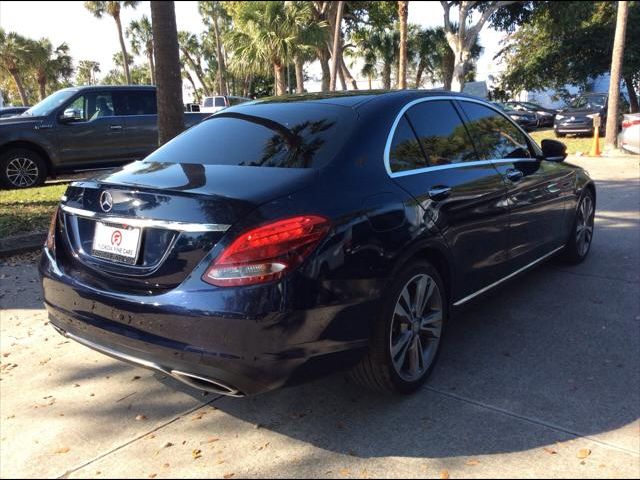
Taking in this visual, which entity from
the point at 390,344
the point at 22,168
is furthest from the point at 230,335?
the point at 22,168

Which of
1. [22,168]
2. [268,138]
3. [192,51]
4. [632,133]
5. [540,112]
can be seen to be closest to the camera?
[268,138]

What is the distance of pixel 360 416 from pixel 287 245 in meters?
1.10

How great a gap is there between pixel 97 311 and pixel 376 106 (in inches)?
74.2

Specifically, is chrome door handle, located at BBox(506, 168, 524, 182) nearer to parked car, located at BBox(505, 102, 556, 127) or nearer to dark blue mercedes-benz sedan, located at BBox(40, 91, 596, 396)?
dark blue mercedes-benz sedan, located at BBox(40, 91, 596, 396)

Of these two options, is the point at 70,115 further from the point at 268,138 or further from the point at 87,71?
the point at 87,71

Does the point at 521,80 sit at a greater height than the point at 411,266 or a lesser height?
greater

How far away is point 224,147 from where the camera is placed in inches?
135

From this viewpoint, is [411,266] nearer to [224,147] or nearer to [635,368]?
[224,147]

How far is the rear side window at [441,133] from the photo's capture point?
3.61 m

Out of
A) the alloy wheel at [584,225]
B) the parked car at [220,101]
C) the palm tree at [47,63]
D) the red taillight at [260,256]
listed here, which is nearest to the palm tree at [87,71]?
the palm tree at [47,63]

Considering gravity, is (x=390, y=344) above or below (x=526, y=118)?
below

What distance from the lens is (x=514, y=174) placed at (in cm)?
425

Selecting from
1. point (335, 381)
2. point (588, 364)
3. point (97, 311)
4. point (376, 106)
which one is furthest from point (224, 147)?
point (588, 364)

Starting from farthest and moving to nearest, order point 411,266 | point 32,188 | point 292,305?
point 32,188
point 411,266
point 292,305
